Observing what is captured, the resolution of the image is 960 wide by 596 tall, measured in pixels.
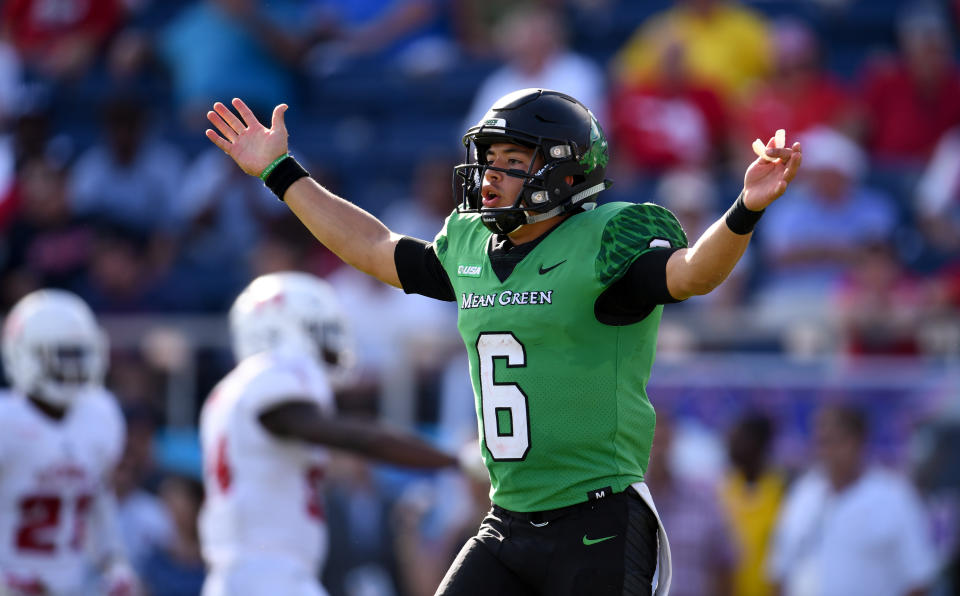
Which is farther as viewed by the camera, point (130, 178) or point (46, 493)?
point (130, 178)

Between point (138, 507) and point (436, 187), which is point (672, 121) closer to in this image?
point (436, 187)

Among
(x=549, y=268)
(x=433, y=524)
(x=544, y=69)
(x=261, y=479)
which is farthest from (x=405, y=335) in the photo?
(x=549, y=268)

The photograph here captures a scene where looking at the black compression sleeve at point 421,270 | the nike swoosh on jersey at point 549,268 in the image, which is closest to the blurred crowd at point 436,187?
the black compression sleeve at point 421,270

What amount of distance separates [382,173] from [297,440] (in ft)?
18.6

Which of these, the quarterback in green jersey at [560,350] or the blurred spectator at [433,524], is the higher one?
the quarterback in green jersey at [560,350]

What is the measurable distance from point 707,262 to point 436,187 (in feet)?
20.9

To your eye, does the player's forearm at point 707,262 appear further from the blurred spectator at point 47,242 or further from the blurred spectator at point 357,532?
the blurred spectator at point 47,242

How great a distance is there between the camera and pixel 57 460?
7004mm

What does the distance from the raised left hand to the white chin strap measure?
71 centimetres

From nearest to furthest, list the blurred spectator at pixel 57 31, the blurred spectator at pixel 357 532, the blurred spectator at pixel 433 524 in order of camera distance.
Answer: the blurred spectator at pixel 433 524 → the blurred spectator at pixel 357 532 → the blurred spectator at pixel 57 31

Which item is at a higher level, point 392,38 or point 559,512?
point 392,38

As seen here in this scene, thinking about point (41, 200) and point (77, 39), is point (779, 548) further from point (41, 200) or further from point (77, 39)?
point (77, 39)

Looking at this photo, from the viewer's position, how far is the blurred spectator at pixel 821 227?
363 inches

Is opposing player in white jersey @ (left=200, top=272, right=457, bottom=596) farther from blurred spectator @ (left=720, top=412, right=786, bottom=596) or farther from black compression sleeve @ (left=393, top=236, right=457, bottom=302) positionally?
blurred spectator @ (left=720, top=412, right=786, bottom=596)
